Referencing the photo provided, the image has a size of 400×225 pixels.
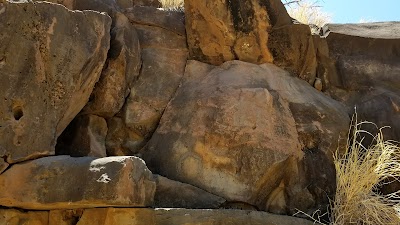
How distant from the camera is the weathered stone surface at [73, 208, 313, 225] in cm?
296

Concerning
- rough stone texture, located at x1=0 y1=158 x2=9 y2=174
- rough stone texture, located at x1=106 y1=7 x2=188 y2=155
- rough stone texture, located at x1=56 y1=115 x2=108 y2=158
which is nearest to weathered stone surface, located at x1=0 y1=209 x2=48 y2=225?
rough stone texture, located at x1=0 y1=158 x2=9 y2=174

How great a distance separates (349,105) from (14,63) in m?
2.64

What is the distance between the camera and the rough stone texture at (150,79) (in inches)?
154

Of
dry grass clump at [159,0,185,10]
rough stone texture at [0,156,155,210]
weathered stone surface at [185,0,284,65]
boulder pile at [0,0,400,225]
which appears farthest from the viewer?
dry grass clump at [159,0,185,10]

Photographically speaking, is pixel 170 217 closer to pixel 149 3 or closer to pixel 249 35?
pixel 249 35

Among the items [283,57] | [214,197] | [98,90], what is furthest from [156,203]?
[283,57]

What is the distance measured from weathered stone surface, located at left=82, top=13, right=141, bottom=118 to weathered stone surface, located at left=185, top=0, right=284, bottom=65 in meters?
0.56

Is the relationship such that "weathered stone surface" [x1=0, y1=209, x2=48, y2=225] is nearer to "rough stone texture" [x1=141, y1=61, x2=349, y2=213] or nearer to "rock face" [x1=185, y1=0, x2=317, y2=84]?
"rough stone texture" [x1=141, y1=61, x2=349, y2=213]

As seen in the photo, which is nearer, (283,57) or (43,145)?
(43,145)

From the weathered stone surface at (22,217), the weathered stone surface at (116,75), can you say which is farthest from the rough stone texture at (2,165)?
the weathered stone surface at (116,75)

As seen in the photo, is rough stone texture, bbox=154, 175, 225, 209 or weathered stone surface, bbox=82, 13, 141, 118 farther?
weathered stone surface, bbox=82, 13, 141, 118

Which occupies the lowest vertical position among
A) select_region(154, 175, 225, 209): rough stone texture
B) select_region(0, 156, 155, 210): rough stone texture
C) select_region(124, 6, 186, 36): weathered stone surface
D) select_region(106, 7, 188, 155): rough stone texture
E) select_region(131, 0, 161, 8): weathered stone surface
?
select_region(154, 175, 225, 209): rough stone texture

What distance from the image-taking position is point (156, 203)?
10.8ft

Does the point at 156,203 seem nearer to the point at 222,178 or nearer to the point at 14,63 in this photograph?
the point at 222,178
